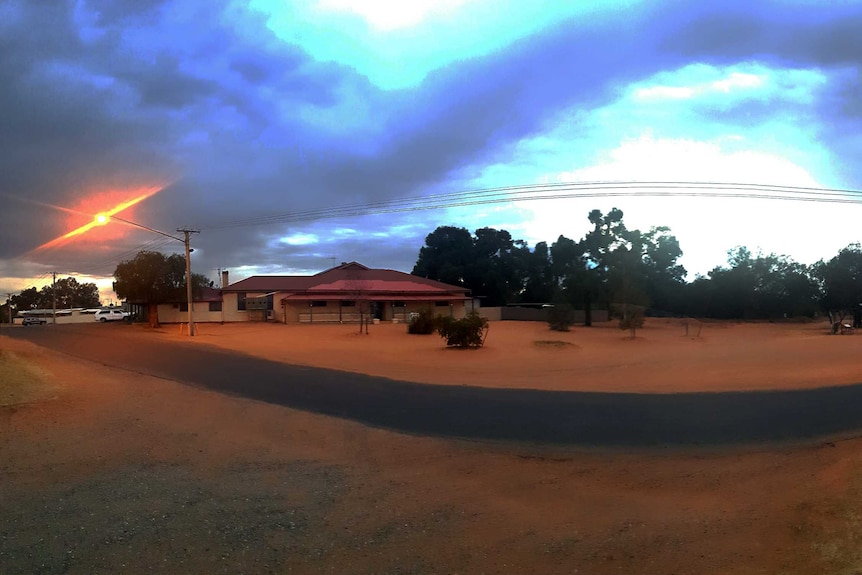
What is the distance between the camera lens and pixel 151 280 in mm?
55094

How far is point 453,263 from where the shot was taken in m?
84.7

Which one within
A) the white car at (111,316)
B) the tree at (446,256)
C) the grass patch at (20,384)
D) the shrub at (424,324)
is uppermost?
the tree at (446,256)

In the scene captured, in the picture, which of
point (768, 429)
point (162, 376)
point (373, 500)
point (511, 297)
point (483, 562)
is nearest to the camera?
point (483, 562)

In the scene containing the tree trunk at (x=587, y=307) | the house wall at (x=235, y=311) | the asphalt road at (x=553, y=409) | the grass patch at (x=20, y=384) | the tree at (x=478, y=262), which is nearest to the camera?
the asphalt road at (x=553, y=409)

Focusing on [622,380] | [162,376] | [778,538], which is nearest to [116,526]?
[778,538]

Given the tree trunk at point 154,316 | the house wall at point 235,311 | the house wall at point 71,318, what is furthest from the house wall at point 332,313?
the house wall at point 71,318

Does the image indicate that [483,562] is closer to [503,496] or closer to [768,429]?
[503,496]

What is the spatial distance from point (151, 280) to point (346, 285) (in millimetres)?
16573

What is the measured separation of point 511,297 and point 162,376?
66.0m

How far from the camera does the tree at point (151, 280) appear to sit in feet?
180

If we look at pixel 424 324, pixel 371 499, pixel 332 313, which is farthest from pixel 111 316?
pixel 371 499

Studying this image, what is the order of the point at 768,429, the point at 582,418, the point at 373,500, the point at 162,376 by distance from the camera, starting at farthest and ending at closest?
the point at 162,376 < the point at 582,418 < the point at 768,429 < the point at 373,500

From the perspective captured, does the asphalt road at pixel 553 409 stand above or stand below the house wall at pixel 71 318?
below

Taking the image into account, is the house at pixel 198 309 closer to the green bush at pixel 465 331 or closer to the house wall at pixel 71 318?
the green bush at pixel 465 331
